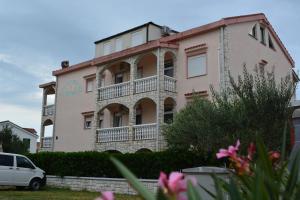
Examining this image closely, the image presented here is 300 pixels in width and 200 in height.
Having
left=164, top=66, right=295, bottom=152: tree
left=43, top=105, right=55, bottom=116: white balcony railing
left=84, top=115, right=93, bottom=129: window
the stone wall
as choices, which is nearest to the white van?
the stone wall

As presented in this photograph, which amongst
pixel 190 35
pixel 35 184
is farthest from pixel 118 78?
pixel 35 184

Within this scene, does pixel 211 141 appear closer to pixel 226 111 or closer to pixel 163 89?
pixel 226 111

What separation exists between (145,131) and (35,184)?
6.92 meters

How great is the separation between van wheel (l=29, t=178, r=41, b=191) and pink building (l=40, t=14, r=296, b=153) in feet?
19.2

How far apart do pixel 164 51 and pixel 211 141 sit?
8.81 metres

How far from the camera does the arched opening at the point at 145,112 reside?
87.9 feet

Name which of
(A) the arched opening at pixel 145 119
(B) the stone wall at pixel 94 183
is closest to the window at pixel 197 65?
(A) the arched opening at pixel 145 119

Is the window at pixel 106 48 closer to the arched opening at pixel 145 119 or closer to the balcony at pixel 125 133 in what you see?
the arched opening at pixel 145 119

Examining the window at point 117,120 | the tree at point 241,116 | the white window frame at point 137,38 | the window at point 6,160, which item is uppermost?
the white window frame at point 137,38

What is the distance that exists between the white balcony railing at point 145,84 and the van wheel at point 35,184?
316 inches

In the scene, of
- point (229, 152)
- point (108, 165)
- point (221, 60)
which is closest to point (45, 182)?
point (108, 165)

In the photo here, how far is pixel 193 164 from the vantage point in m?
19.6

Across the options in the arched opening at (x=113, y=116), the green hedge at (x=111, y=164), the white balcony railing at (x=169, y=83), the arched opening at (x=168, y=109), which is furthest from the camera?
the arched opening at (x=113, y=116)

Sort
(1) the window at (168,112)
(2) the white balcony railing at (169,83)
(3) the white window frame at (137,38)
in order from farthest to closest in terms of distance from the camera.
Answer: (3) the white window frame at (137,38) → (1) the window at (168,112) → (2) the white balcony railing at (169,83)
